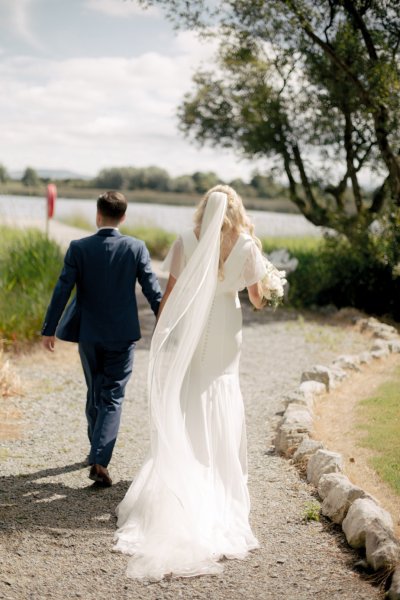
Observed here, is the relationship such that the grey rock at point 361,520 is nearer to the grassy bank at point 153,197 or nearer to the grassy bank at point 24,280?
the grassy bank at point 24,280

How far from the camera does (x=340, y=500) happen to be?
14.4 feet

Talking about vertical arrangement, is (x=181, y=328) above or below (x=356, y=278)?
above

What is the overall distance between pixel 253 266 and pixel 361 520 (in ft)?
5.11

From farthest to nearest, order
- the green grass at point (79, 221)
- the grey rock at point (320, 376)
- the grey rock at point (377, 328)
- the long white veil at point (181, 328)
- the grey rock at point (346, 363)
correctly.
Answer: the green grass at point (79, 221), the grey rock at point (377, 328), the grey rock at point (346, 363), the grey rock at point (320, 376), the long white veil at point (181, 328)

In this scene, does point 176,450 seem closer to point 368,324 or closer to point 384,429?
point 384,429

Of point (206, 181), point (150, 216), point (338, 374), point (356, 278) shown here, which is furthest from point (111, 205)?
point (150, 216)

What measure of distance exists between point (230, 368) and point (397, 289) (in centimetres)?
916

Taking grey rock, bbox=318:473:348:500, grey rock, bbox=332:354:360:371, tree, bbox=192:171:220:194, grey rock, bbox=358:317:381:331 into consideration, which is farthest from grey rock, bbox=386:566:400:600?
tree, bbox=192:171:220:194

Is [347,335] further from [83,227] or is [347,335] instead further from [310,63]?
[83,227]

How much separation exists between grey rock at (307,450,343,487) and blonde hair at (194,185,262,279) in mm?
1544

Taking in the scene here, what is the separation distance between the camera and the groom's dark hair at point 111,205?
4840mm

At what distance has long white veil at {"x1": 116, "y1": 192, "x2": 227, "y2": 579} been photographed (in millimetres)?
3930

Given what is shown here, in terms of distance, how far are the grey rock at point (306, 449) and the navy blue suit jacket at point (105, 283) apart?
1563 millimetres

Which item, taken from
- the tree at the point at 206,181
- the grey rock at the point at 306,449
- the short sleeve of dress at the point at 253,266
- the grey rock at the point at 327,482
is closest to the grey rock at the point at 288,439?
the grey rock at the point at 306,449
